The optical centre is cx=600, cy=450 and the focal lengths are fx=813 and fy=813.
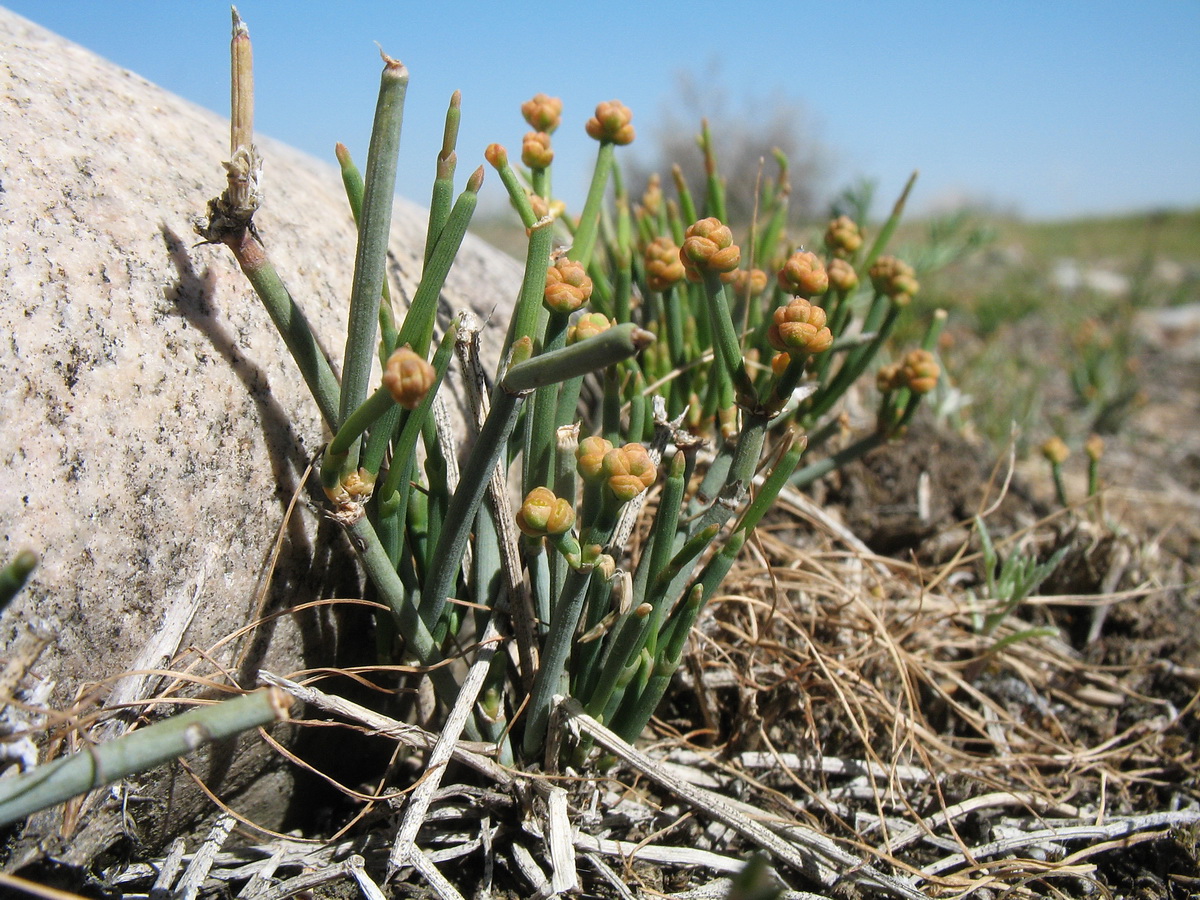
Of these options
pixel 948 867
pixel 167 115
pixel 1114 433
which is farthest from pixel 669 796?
pixel 1114 433

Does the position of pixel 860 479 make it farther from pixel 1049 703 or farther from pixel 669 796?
Result: pixel 669 796

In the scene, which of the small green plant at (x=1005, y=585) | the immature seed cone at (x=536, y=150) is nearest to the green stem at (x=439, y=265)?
the immature seed cone at (x=536, y=150)

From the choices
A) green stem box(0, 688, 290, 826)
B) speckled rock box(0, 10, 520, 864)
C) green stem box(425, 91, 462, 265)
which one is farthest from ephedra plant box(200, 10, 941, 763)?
green stem box(0, 688, 290, 826)

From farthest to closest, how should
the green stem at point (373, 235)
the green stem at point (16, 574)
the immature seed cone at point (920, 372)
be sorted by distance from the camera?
the immature seed cone at point (920, 372), the green stem at point (373, 235), the green stem at point (16, 574)

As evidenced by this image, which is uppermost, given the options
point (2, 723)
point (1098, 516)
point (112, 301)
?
point (112, 301)

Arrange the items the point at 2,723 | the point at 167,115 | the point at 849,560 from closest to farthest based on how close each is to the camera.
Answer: the point at 2,723 < the point at 167,115 < the point at 849,560

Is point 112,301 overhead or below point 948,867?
overhead

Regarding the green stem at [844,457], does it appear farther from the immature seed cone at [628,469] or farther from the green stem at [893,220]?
the immature seed cone at [628,469]

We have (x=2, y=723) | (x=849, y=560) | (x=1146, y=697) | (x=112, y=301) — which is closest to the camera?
(x=2, y=723)
